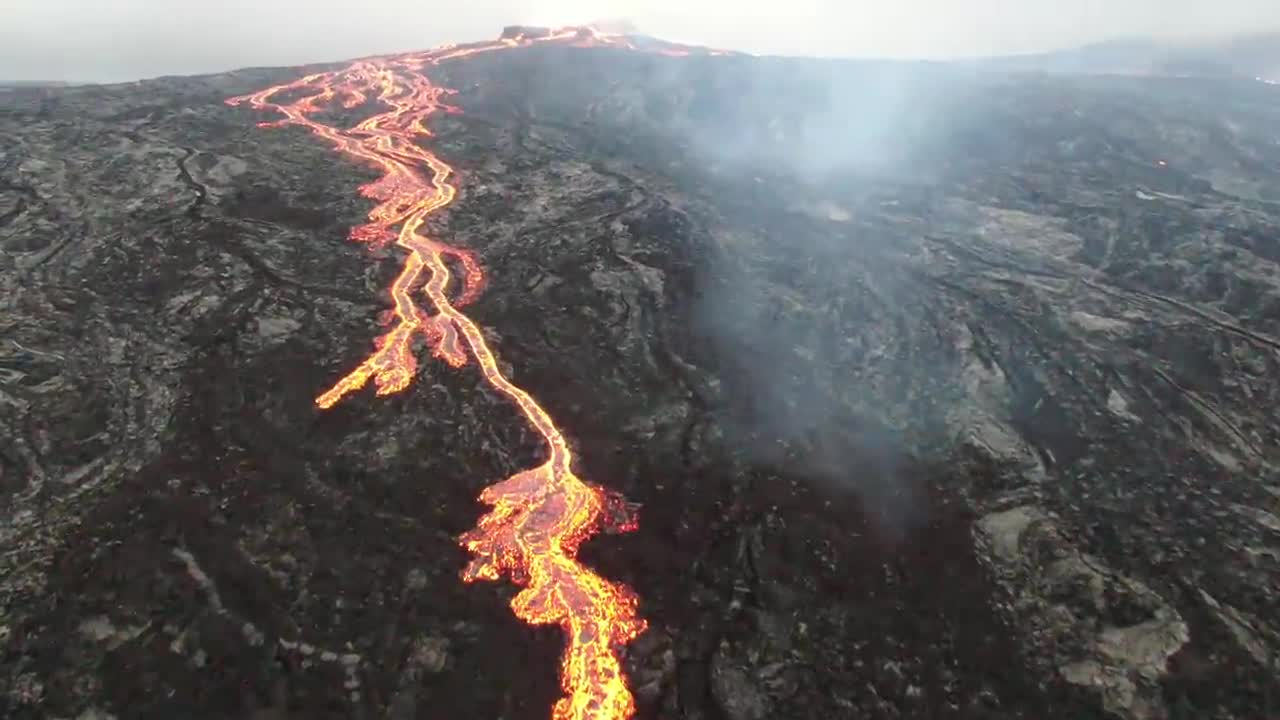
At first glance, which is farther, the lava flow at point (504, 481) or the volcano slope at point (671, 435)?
the lava flow at point (504, 481)

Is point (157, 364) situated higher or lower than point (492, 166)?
lower

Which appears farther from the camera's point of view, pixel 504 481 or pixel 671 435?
pixel 671 435

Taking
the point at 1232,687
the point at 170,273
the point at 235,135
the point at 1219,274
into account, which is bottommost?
the point at 1232,687

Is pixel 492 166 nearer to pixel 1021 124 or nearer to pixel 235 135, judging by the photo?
pixel 235 135

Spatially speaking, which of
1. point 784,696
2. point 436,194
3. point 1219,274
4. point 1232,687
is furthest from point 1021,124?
point 784,696
